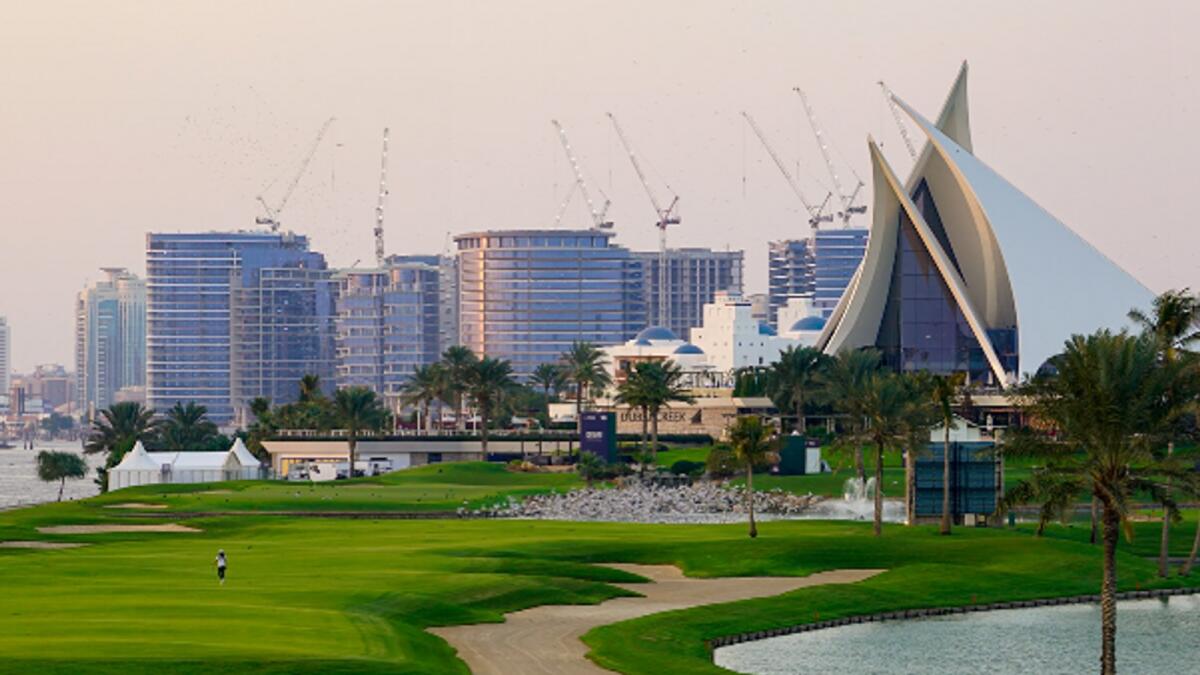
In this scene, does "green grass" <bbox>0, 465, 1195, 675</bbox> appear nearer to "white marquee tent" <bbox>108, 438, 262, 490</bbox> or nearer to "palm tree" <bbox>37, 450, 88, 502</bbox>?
"white marquee tent" <bbox>108, 438, 262, 490</bbox>

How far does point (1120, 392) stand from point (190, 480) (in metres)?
113

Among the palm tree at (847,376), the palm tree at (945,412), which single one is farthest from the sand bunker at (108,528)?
the palm tree at (847,376)

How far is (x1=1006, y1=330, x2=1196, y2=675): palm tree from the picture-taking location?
50.5 meters

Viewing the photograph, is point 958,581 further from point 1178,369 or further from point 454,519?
point 454,519

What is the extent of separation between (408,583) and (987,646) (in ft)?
58.1

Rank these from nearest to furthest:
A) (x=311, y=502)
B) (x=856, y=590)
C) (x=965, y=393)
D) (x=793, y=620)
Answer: (x=793, y=620), (x=856, y=590), (x=311, y=502), (x=965, y=393)

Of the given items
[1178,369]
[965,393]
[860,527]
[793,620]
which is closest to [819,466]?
[965,393]

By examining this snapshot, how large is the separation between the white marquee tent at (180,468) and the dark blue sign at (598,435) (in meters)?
27.8

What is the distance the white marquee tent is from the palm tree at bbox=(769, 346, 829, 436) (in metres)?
39.7

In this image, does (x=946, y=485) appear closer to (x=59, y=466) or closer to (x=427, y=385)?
(x=427, y=385)

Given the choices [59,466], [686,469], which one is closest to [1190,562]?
[686,469]

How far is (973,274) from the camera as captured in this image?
16812 cm

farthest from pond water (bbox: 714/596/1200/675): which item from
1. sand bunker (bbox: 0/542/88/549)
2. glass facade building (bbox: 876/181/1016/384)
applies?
glass facade building (bbox: 876/181/1016/384)

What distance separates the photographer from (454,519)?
109938mm
